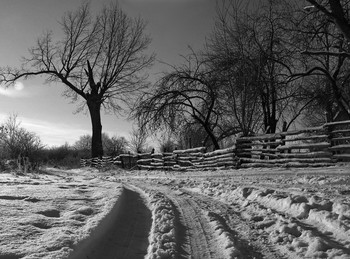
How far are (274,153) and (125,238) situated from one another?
38.1ft

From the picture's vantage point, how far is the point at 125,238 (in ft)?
14.0

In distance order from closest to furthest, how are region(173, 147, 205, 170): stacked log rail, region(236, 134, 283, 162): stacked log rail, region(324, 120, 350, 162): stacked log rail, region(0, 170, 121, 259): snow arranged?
region(0, 170, 121, 259): snow, region(324, 120, 350, 162): stacked log rail, region(236, 134, 283, 162): stacked log rail, region(173, 147, 205, 170): stacked log rail

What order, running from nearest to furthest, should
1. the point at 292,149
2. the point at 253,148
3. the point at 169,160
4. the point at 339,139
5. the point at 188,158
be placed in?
the point at 339,139
the point at 292,149
the point at 253,148
the point at 188,158
the point at 169,160

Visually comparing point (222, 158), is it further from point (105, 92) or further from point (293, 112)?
point (105, 92)

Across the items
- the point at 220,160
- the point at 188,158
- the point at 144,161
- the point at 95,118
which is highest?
the point at 95,118

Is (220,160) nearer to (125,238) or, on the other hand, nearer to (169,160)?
(169,160)

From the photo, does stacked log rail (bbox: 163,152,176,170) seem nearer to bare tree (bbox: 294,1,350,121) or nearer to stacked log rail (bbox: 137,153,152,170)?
stacked log rail (bbox: 137,153,152,170)

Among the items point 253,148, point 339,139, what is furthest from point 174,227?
point 253,148

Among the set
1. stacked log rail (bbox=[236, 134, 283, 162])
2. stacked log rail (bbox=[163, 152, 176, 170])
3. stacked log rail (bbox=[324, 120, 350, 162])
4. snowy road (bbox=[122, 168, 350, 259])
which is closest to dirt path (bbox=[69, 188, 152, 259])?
snowy road (bbox=[122, 168, 350, 259])

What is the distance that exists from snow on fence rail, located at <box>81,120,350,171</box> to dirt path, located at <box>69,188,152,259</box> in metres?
8.69

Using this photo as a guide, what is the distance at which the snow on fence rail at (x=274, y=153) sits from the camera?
12391mm

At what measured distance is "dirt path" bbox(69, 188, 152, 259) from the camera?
144 inches

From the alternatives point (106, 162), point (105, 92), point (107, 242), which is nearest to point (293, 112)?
point (106, 162)

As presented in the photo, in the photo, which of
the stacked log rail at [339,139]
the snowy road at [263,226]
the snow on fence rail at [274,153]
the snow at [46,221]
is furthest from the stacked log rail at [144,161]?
the snow at [46,221]
